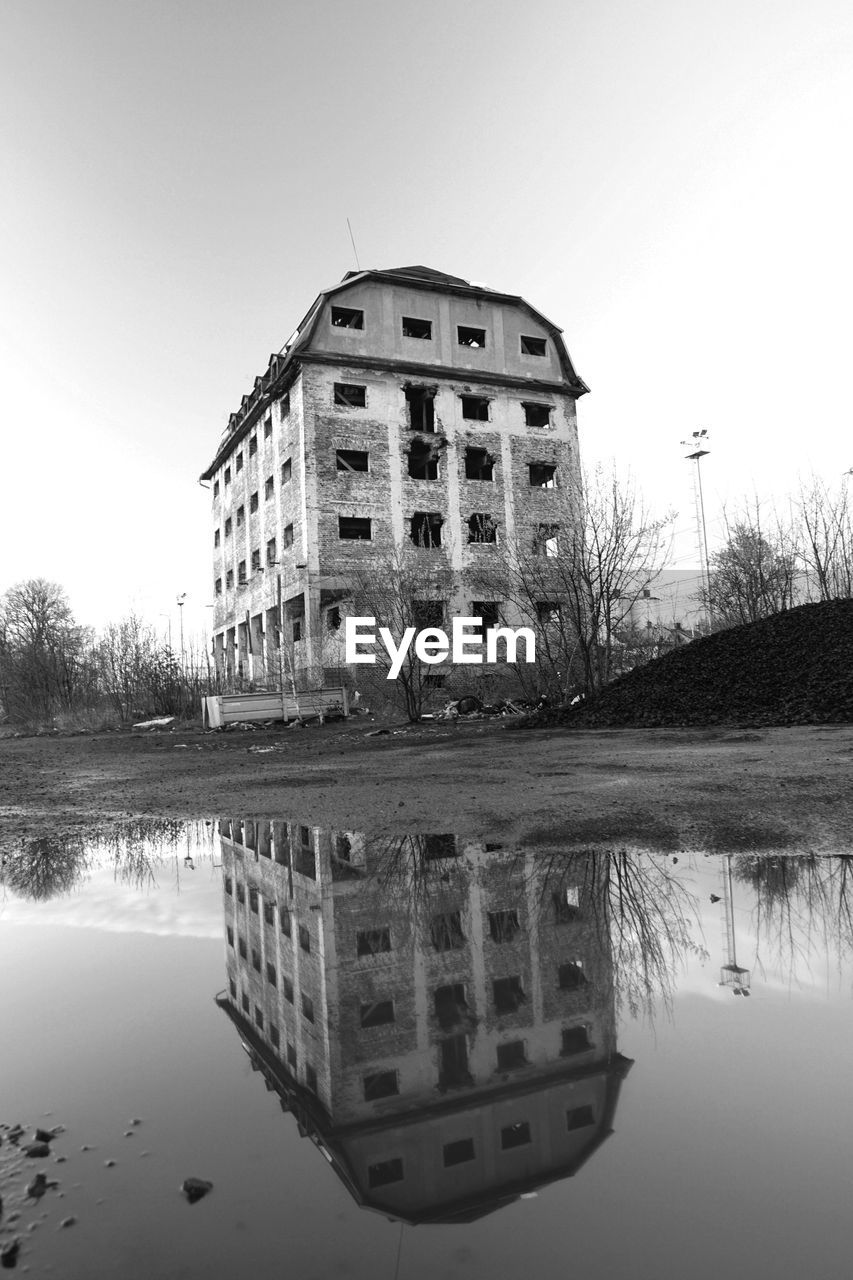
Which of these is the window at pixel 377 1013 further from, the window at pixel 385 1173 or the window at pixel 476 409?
the window at pixel 476 409

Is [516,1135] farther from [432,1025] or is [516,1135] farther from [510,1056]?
[432,1025]

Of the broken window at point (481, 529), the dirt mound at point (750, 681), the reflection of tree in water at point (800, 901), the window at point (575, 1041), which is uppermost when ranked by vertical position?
the broken window at point (481, 529)

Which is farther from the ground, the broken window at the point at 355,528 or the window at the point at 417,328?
the window at the point at 417,328

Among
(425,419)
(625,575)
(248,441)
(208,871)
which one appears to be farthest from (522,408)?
(208,871)

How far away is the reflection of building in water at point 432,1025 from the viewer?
4.76 ft

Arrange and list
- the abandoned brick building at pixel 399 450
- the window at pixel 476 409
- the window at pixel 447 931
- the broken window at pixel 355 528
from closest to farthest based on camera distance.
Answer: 1. the window at pixel 447 931
2. the abandoned brick building at pixel 399 450
3. the broken window at pixel 355 528
4. the window at pixel 476 409

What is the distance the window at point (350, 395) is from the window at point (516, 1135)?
3012 cm

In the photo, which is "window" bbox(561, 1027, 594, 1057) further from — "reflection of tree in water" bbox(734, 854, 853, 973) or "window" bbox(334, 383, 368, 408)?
"window" bbox(334, 383, 368, 408)

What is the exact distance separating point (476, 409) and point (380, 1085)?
33.0 metres

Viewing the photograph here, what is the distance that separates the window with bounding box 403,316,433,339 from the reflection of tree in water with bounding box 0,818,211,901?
2894 centimetres

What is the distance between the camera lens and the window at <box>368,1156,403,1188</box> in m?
1.38

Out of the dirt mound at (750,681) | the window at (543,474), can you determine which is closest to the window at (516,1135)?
the dirt mound at (750,681)

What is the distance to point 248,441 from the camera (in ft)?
116

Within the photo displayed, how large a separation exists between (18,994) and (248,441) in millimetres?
35505
